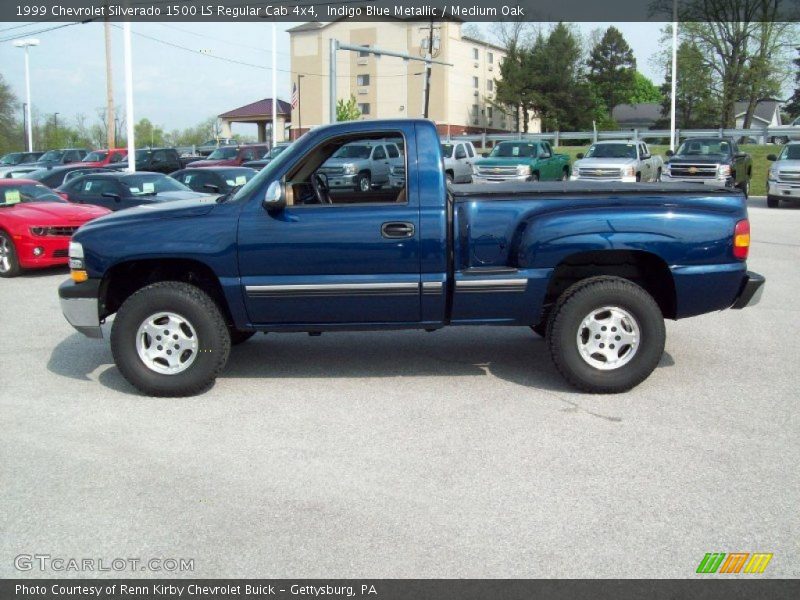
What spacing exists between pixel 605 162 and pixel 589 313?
20072 mm

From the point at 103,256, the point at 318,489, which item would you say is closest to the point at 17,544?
the point at 318,489

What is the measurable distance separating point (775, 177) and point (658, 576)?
23.3 metres

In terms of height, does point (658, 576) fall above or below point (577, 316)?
below

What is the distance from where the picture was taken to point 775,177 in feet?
79.0

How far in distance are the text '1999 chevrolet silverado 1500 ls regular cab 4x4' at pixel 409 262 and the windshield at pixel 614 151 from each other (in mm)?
20675

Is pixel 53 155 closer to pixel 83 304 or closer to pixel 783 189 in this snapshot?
pixel 783 189

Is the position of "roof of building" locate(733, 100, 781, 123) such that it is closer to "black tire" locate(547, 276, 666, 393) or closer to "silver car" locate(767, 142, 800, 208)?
"silver car" locate(767, 142, 800, 208)

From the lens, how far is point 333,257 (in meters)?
5.94

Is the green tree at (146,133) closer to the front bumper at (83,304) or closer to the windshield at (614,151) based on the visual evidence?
the windshield at (614,151)

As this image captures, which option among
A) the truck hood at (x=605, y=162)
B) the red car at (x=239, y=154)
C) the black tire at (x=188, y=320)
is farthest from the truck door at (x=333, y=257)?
the red car at (x=239, y=154)

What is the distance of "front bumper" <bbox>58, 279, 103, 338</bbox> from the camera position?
6.16 m

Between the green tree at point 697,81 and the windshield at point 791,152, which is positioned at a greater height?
the green tree at point 697,81

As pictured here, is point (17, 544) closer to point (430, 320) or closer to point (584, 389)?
point (430, 320)

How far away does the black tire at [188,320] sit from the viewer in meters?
6.04
